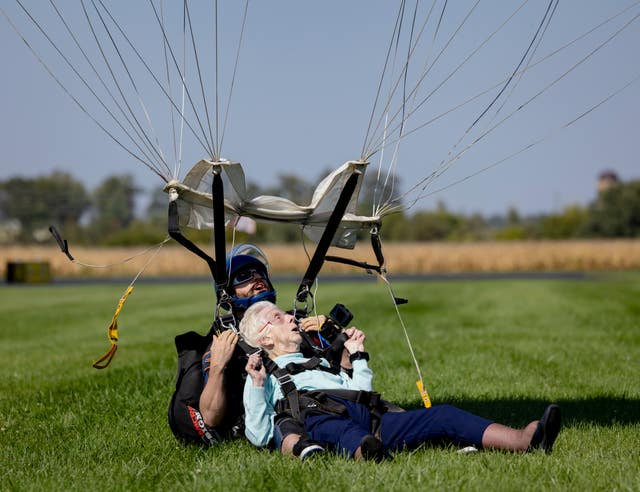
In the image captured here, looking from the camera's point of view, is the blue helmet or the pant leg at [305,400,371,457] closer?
the pant leg at [305,400,371,457]

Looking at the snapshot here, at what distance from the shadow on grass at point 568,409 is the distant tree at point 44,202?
301 ft

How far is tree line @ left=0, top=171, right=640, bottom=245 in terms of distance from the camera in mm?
80312

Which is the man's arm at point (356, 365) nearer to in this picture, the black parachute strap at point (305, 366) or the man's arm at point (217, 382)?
the black parachute strap at point (305, 366)

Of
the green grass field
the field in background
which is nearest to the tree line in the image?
the field in background

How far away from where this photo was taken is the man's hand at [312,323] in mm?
5703

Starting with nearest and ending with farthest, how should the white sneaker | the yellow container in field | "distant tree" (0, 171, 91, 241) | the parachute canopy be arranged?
1. the white sneaker
2. the parachute canopy
3. the yellow container in field
4. "distant tree" (0, 171, 91, 241)

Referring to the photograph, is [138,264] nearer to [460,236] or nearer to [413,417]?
[413,417]

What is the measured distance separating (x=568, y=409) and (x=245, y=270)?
2896 millimetres

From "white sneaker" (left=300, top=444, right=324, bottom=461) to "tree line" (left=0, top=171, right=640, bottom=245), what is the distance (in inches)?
2216

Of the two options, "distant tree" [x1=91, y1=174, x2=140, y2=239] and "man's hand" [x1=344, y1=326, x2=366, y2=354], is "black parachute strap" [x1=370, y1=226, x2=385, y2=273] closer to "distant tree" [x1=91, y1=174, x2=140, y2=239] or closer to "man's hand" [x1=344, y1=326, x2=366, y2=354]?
"man's hand" [x1=344, y1=326, x2=366, y2=354]

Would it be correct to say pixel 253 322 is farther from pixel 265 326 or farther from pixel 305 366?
Answer: pixel 305 366

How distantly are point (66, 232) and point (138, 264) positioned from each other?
167 ft

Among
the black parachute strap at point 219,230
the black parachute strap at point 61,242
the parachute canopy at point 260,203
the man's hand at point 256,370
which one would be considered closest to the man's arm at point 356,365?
the man's hand at point 256,370

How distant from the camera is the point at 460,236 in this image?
313ft
